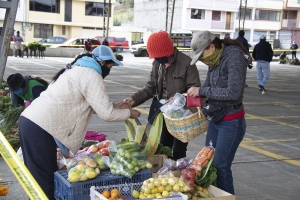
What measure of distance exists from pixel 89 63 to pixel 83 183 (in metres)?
1.02

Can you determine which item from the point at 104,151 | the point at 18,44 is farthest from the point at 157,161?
the point at 18,44

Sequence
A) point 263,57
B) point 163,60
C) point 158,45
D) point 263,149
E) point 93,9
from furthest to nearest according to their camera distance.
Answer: point 93,9
point 263,57
point 263,149
point 163,60
point 158,45

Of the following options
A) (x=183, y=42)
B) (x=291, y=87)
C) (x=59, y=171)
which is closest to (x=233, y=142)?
(x=59, y=171)

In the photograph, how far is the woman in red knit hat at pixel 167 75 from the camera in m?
4.68

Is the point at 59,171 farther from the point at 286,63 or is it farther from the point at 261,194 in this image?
the point at 286,63

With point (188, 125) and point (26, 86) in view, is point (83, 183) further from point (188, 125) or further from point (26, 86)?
point (26, 86)

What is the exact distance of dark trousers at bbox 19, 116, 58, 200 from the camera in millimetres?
4098

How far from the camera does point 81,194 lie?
3.84m

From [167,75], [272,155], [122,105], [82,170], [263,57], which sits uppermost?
[167,75]

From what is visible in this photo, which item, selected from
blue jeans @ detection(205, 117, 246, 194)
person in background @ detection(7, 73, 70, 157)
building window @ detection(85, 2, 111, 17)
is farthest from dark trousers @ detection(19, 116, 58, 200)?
building window @ detection(85, 2, 111, 17)

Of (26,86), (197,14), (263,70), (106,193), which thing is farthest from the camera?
(197,14)

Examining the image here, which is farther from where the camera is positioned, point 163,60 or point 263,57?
point 263,57

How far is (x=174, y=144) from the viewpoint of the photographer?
529 cm

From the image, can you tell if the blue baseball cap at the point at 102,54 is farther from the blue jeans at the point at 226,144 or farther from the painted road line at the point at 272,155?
the painted road line at the point at 272,155
